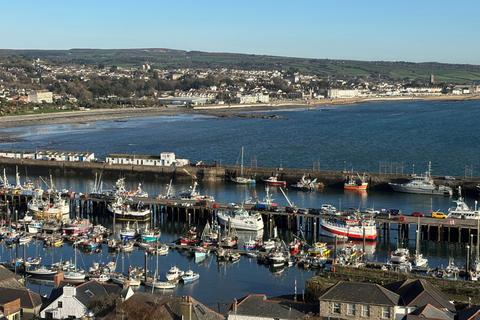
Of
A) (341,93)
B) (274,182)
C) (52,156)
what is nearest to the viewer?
(274,182)

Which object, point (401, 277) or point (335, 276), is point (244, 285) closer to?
point (335, 276)

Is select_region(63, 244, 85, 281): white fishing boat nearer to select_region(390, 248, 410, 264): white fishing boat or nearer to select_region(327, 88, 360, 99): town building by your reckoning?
select_region(390, 248, 410, 264): white fishing boat

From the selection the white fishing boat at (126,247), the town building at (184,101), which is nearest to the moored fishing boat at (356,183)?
the white fishing boat at (126,247)

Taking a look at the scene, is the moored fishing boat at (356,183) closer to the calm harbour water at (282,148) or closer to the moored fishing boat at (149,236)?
the calm harbour water at (282,148)

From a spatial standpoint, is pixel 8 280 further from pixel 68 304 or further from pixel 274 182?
pixel 274 182

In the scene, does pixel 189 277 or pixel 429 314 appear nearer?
pixel 429 314

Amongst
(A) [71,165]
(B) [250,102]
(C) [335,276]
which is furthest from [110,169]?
(B) [250,102]

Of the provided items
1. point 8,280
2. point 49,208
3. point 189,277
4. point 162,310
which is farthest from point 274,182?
point 162,310
